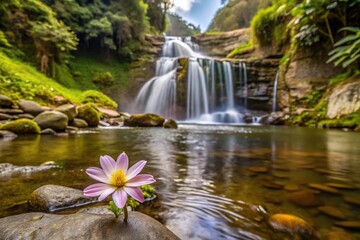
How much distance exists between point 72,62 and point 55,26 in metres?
4.70

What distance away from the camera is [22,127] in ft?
21.1

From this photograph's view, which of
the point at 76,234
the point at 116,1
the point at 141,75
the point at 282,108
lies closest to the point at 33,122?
the point at 76,234

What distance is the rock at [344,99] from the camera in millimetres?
9828

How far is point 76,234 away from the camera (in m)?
0.86

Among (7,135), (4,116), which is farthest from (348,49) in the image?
(4,116)

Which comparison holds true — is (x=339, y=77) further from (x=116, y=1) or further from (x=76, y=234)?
(x=116, y=1)

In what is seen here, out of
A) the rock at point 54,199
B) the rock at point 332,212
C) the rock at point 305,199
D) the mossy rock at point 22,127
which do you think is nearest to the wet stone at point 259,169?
the rock at point 305,199

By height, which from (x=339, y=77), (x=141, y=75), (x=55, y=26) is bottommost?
(x=339, y=77)

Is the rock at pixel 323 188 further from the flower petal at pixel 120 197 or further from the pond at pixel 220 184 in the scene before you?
the flower petal at pixel 120 197

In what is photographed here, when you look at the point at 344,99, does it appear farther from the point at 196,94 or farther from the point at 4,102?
the point at 4,102

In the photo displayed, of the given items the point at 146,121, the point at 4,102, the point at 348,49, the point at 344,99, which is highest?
the point at 348,49

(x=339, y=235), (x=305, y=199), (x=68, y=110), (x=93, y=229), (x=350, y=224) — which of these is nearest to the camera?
(x=93, y=229)

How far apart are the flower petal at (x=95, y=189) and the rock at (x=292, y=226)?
1236 mm

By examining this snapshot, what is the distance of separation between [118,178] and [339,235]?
1480 mm
